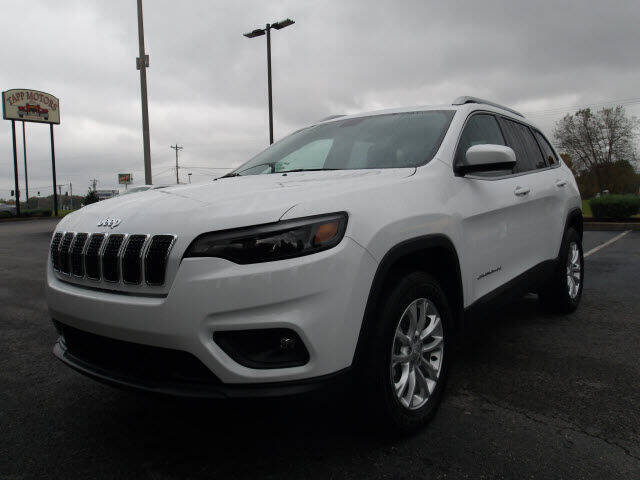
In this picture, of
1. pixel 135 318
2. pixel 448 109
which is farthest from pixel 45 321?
pixel 448 109

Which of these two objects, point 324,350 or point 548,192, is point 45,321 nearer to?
point 324,350

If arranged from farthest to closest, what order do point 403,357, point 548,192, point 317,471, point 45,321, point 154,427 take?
point 45,321 < point 548,192 < point 154,427 < point 403,357 < point 317,471

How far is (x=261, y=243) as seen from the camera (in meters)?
1.98

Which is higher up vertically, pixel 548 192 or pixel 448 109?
pixel 448 109

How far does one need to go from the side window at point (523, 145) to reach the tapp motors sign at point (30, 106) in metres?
41.5

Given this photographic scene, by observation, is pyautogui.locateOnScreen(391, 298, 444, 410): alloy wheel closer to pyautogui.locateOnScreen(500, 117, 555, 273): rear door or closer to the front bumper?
the front bumper

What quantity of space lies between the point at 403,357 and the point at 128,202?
152 cm

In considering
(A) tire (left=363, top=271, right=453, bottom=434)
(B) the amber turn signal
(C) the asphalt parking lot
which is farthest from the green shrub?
(B) the amber turn signal

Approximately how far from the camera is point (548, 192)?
415cm

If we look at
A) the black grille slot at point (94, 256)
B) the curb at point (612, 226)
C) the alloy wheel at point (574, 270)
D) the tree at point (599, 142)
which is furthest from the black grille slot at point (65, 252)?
the tree at point (599, 142)

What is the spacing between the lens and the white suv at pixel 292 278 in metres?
1.95

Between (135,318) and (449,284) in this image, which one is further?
(449,284)

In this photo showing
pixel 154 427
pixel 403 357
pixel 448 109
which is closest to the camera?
pixel 403 357

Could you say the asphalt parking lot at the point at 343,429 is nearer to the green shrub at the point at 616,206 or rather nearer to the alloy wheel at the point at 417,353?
the alloy wheel at the point at 417,353
